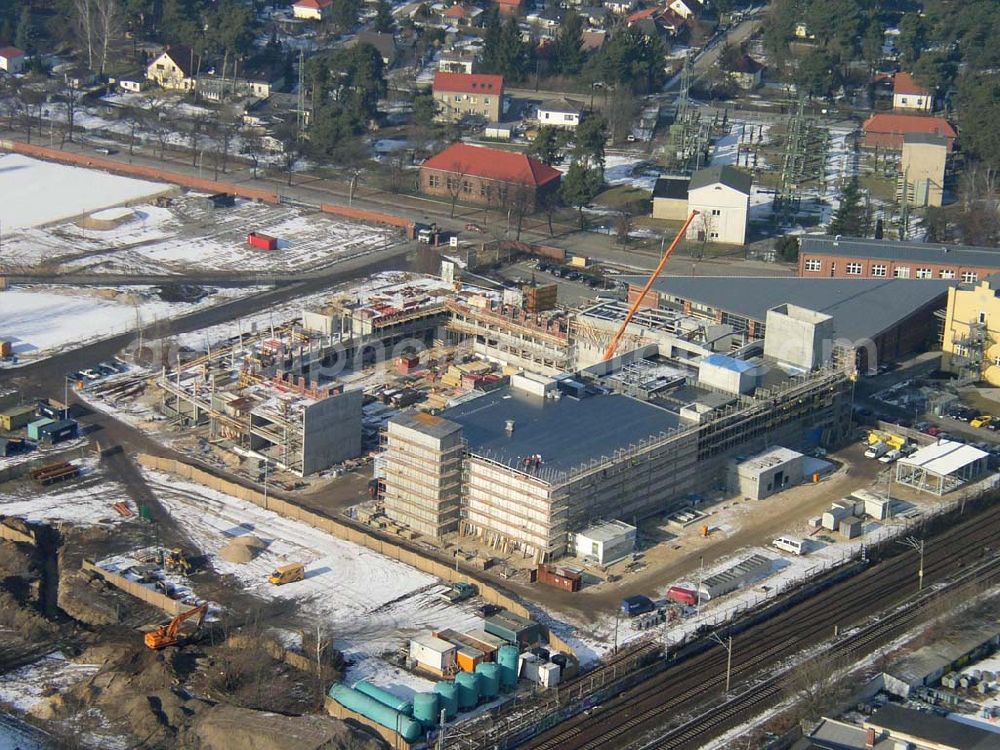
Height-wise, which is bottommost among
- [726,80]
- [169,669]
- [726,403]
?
[169,669]

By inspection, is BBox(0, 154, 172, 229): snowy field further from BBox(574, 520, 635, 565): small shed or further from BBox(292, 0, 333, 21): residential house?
BBox(574, 520, 635, 565): small shed

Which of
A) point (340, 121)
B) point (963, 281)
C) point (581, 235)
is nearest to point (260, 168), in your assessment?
point (340, 121)

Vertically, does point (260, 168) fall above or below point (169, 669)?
above

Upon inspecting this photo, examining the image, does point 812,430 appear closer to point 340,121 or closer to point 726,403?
point 726,403

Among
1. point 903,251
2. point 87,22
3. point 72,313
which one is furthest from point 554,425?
point 87,22

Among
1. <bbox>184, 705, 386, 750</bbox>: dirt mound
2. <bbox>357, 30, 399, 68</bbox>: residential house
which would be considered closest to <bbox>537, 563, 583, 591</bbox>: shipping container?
<bbox>184, 705, 386, 750</bbox>: dirt mound

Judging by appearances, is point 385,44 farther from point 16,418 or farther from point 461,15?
point 16,418
